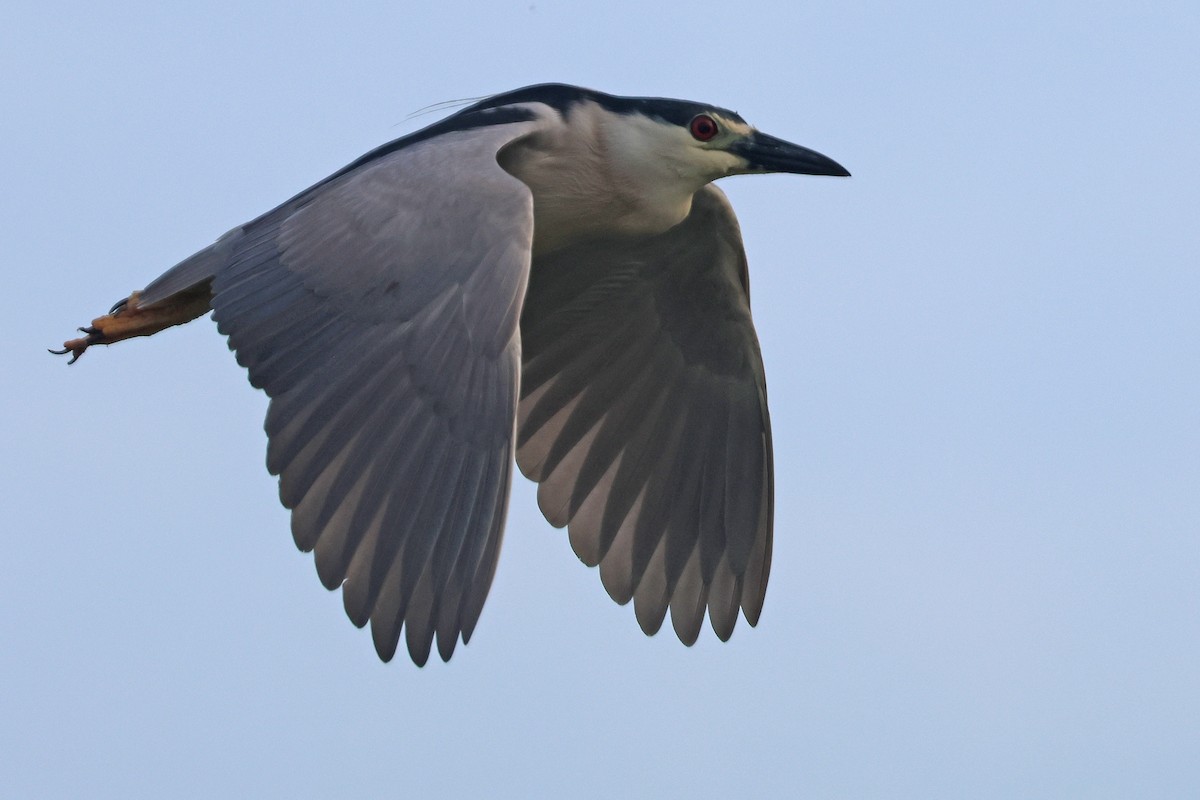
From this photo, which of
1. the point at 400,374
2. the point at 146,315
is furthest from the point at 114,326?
the point at 400,374

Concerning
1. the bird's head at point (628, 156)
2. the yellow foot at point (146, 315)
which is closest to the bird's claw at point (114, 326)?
the yellow foot at point (146, 315)

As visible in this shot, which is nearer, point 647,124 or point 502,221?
point 502,221

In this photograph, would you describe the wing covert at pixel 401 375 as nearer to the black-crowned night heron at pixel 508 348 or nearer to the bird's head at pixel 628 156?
the black-crowned night heron at pixel 508 348

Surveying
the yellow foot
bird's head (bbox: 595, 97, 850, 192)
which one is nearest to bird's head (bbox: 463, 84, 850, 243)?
bird's head (bbox: 595, 97, 850, 192)

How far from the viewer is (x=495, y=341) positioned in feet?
18.5

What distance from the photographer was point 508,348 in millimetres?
5633

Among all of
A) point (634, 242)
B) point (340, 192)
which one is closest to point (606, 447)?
point (634, 242)

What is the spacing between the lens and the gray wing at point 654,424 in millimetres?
7754

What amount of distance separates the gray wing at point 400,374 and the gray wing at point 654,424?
5.17 feet

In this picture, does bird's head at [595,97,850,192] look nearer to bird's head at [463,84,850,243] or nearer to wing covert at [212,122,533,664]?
bird's head at [463,84,850,243]

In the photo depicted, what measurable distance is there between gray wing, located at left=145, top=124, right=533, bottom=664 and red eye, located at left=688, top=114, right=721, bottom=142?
1.13 meters

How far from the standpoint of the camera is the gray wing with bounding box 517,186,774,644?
305 inches

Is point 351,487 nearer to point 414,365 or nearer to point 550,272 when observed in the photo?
point 414,365

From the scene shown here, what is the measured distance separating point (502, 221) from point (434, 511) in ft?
3.25
